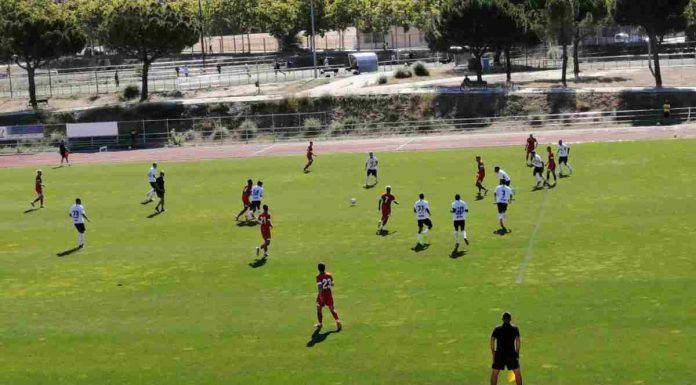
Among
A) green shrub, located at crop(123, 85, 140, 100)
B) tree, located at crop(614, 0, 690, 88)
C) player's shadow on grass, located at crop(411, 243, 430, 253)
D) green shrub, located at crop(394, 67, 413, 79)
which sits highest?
tree, located at crop(614, 0, 690, 88)

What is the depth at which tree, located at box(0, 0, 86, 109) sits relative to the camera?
280 feet

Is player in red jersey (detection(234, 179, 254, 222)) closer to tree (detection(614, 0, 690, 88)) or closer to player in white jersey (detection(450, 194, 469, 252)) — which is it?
player in white jersey (detection(450, 194, 469, 252))

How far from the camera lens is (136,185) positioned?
49438mm

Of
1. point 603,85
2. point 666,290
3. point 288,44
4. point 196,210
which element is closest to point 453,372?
point 666,290

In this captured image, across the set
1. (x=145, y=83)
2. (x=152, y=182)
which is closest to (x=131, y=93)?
(x=145, y=83)

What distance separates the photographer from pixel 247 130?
73.5 metres

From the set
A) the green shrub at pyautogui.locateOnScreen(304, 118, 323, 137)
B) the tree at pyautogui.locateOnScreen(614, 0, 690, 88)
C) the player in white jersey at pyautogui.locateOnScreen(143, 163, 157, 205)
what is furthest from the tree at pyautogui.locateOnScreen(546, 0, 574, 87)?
the player in white jersey at pyautogui.locateOnScreen(143, 163, 157, 205)

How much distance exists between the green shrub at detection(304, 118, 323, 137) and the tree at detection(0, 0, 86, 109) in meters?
27.1

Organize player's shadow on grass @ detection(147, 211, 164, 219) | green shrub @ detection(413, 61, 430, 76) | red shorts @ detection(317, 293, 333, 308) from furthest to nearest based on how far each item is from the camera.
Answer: green shrub @ detection(413, 61, 430, 76) → player's shadow on grass @ detection(147, 211, 164, 219) → red shorts @ detection(317, 293, 333, 308)

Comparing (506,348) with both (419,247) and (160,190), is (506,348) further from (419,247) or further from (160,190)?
(160,190)

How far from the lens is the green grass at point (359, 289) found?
20.0 metres

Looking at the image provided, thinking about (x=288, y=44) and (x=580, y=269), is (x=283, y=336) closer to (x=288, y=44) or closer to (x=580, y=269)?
(x=580, y=269)

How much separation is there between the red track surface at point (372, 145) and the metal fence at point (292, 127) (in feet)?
8.52

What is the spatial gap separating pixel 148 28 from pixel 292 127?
747 inches
